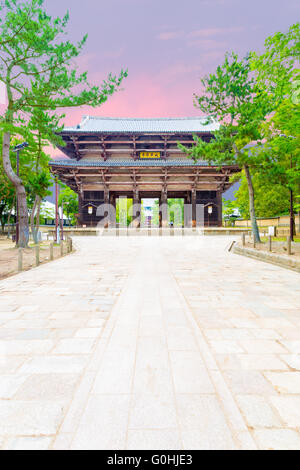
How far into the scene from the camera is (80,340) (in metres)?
2.86

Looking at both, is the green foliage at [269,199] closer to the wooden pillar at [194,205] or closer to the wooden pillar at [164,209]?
the wooden pillar at [194,205]

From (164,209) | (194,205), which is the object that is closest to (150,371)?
(194,205)

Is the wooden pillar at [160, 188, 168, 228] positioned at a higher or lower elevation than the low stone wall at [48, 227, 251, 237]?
higher

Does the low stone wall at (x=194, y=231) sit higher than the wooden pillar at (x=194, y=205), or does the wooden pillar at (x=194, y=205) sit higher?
the wooden pillar at (x=194, y=205)

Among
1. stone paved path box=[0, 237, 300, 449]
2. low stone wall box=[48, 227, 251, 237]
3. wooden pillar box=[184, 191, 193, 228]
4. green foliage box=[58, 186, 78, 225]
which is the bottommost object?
stone paved path box=[0, 237, 300, 449]

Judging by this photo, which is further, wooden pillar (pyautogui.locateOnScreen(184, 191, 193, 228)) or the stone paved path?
wooden pillar (pyautogui.locateOnScreen(184, 191, 193, 228))

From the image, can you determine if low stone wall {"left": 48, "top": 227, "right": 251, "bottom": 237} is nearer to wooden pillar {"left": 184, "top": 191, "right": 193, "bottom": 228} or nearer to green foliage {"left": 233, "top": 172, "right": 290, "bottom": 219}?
wooden pillar {"left": 184, "top": 191, "right": 193, "bottom": 228}

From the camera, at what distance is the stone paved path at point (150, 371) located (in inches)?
60.9

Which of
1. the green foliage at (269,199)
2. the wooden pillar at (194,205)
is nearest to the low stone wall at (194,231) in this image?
the wooden pillar at (194,205)

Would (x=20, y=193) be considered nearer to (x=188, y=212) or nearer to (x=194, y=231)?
(x=194, y=231)

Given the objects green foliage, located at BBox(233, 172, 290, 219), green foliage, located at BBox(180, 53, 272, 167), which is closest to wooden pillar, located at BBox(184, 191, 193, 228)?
green foliage, located at BBox(233, 172, 290, 219)

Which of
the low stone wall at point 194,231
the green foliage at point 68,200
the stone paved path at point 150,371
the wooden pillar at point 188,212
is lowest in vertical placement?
the stone paved path at point 150,371

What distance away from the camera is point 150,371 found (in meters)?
2.21

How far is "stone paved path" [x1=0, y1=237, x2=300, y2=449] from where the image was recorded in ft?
5.08
